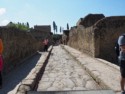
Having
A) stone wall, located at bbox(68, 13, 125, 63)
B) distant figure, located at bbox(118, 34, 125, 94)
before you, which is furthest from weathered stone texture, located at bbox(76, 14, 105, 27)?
distant figure, located at bbox(118, 34, 125, 94)

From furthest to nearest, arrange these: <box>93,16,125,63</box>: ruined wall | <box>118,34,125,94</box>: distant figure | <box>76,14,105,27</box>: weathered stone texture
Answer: <box>76,14,105,27</box>: weathered stone texture, <box>93,16,125,63</box>: ruined wall, <box>118,34,125,94</box>: distant figure

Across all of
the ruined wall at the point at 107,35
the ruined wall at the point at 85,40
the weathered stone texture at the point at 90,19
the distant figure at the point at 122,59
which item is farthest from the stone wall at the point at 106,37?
the weathered stone texture at the point at 90,19

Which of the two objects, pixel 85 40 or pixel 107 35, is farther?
pixel 85 40

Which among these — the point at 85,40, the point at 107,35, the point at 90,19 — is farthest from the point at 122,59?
the point at 90,19

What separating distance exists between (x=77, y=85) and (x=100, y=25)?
6.37 meters

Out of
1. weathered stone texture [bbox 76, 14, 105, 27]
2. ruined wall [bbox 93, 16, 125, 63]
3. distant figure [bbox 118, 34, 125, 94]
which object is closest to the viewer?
distant figure [bbox 118, 34, 125, 94]

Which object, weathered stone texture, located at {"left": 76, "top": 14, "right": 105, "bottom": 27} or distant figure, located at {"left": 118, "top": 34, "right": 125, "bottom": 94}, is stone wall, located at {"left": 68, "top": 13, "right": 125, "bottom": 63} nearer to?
distant figure, located at {"left": 118, "top": 34, "right": 125, "bottom": 94}

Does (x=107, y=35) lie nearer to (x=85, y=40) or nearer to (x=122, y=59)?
(x=85, y=40)

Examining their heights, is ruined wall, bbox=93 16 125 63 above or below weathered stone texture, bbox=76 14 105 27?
below

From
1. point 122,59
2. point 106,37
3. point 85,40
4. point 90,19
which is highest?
point 90,19

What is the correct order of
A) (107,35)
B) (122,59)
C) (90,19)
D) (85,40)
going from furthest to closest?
(90,19)
(85,40)
(107,35)
(122,59)

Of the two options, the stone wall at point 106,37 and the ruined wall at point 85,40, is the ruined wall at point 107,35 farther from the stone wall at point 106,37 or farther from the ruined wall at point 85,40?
the ruined wall at point 85,40

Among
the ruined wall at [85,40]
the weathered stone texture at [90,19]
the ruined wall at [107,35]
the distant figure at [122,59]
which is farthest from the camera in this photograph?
the weathered stone texture at [90,19]

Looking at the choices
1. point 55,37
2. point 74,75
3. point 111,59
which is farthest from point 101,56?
point 55,37
